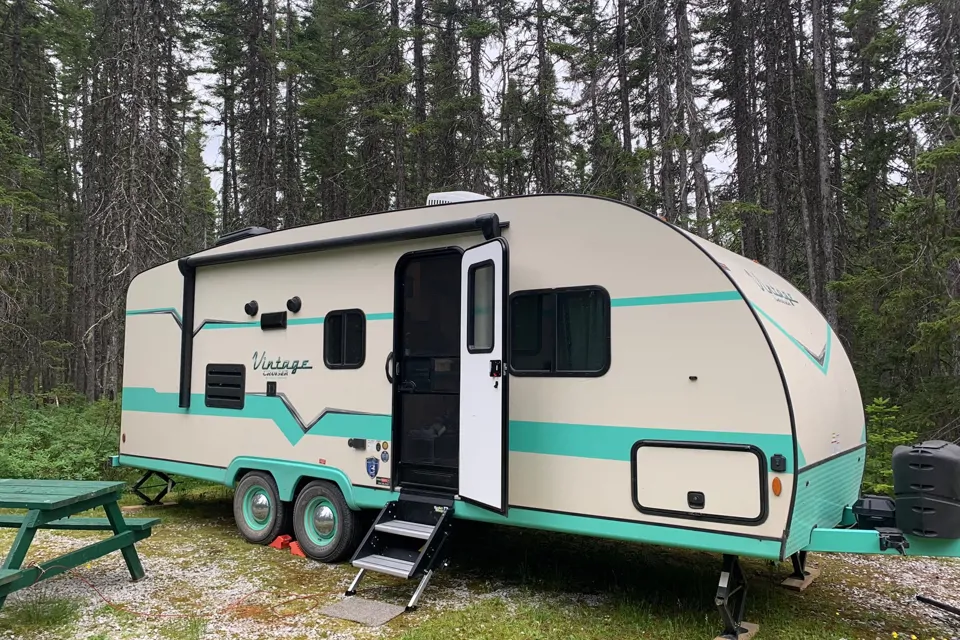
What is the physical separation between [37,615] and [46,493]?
31.6 inches

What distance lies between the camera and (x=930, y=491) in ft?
12.6

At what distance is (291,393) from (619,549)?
3.42 m

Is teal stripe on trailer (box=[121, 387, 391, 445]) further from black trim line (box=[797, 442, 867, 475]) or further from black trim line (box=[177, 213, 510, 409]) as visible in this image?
black trim line (box=[797, 442, 867, 475])

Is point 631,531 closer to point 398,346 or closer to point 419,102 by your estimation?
point 398,346

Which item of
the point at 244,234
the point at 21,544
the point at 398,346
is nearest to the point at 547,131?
the point at 244,234

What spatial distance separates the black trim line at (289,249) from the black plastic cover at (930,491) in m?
3.03

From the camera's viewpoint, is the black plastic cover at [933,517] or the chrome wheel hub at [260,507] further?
the chrome wheel hub at [260,507]

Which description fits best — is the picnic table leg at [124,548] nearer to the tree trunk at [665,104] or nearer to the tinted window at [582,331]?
the tinted window at [582,331]

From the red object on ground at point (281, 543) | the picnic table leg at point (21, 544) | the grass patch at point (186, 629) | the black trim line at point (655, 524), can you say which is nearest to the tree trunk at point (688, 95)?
the black trim line at point (655, 524)

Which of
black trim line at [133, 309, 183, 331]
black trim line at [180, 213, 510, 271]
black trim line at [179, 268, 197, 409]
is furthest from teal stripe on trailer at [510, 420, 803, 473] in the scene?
black trim line at [133, 309, 183, 331]

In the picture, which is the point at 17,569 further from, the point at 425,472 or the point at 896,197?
the point at 896,197

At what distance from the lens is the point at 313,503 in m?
5.87

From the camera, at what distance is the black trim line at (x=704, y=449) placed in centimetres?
377

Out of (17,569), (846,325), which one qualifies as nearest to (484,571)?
(17,569)
